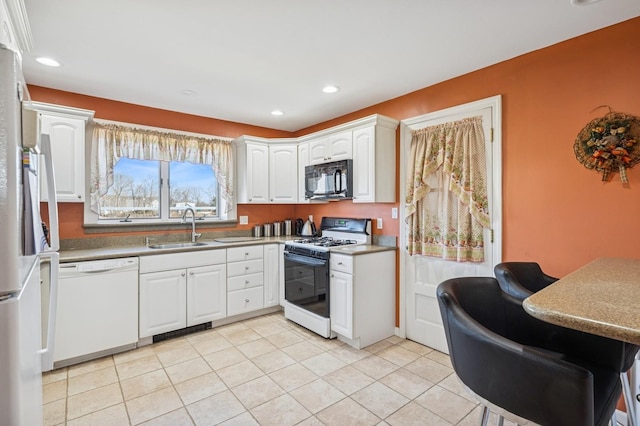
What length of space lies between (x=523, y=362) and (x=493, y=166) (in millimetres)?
1930

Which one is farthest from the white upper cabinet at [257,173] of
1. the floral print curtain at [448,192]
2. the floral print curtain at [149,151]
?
the floral print curtain at [448,192]

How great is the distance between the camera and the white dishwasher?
8.53 ft

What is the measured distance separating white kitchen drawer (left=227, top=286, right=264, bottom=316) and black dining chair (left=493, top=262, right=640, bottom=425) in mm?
2679

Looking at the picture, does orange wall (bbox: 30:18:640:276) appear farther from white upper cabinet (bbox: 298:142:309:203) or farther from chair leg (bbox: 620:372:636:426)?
white upper cabinet (bbox: 298:142:309:203)

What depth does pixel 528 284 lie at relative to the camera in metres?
1.90

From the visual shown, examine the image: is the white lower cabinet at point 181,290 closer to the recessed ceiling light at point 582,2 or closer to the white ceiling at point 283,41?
the white ceiling at point 283,41

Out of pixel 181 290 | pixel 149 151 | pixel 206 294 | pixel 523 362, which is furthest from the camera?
pixel 149 151

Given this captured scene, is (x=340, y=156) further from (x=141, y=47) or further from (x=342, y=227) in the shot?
(x=141, y=47)

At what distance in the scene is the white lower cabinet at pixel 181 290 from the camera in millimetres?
3018

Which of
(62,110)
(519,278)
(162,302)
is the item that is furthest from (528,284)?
(62,110)

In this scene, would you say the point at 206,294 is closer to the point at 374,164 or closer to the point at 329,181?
the point at 329,181

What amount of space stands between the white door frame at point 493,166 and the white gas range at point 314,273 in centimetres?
48

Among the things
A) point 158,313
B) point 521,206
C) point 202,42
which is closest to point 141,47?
point 202,42

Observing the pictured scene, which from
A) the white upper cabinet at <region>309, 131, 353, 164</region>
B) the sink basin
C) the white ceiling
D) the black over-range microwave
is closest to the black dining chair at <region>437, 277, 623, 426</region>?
the white ceiling
